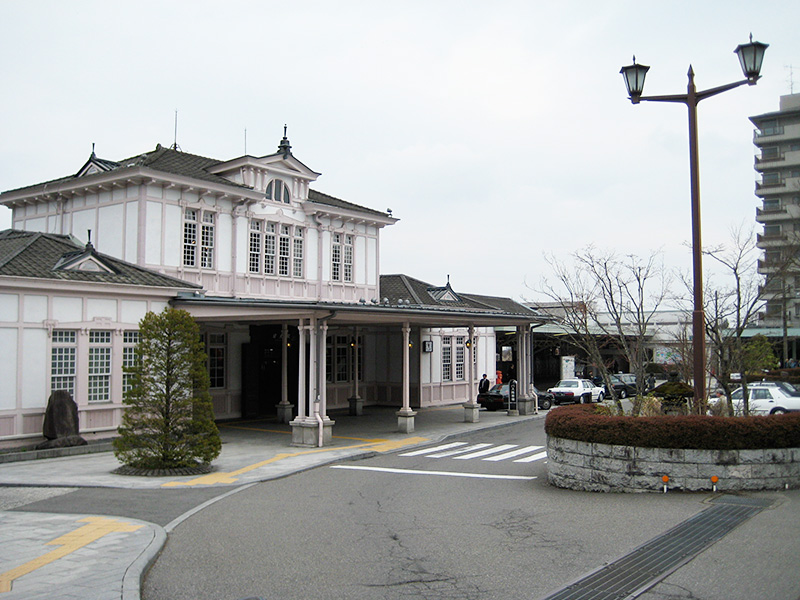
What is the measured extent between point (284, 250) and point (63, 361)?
10.1m

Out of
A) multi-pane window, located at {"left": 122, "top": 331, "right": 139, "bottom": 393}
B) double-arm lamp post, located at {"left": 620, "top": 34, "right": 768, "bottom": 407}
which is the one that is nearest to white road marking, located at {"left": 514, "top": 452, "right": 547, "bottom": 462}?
double-arm lamp post, located at {"left": 620, "top": 34, "right": 768, "bottom": 407}

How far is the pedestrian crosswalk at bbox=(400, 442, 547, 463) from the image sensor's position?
59.4 feet

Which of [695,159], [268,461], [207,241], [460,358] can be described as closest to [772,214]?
[460,358]

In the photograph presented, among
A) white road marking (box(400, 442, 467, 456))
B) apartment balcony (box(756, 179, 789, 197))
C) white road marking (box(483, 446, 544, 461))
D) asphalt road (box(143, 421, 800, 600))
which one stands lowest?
white road marking (box(400, 442, 467, 456))

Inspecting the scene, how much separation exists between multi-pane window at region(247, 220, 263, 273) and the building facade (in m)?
0.04

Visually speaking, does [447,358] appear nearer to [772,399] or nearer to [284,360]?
[284,360]

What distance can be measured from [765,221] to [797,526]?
65407 millimetres

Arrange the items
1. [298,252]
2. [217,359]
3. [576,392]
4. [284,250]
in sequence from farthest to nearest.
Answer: [576,392]
[298,252]
[284,250]
[217,359]

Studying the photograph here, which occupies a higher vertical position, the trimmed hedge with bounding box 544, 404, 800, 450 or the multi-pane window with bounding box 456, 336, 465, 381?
the multi-pane window with bounding box 456, 336, 465, 381

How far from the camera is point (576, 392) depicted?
34531 millimetres

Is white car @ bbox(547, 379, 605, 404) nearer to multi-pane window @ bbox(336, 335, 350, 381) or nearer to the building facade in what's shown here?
the building facade

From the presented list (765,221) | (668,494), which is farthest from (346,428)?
(765,221)

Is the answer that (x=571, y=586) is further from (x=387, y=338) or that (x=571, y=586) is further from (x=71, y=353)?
(x=387, y=338)

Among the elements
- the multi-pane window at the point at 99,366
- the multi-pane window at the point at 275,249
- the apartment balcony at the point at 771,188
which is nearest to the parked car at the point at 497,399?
the multi-pane window at the point at 275,249
